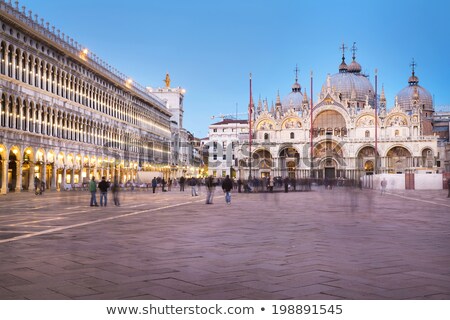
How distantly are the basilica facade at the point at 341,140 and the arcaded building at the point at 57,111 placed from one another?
28032 millimetres

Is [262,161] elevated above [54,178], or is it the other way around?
[262,161]

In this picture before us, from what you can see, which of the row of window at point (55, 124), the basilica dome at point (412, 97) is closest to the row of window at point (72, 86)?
the row of window at point (55, 124)

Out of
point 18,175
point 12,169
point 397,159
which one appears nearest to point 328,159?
point 397,159

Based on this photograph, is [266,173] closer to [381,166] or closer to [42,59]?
[381,166]

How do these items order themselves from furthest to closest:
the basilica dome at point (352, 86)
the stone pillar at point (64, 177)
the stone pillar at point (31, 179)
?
the basilica dome at point (352, 86) < the stone pillar at point (64, 177) < the stone pillar at point (31, 179)

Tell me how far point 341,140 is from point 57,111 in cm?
5525

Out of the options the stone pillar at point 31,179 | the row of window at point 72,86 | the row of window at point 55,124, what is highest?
the row of window at point 72,86

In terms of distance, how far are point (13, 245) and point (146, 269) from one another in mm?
3686

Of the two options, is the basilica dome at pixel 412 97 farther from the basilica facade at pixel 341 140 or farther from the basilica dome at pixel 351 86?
the basilica dome at pixel 351 86

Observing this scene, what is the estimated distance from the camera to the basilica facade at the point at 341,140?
282 feet

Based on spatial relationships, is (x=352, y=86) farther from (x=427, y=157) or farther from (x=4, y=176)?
(x=4, y=176)

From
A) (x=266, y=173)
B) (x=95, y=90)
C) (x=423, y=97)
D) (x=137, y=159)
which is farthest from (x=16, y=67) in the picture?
(x=423, y=97)

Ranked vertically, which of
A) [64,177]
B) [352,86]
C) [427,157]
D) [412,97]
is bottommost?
[64,177]

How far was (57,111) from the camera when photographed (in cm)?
4547
